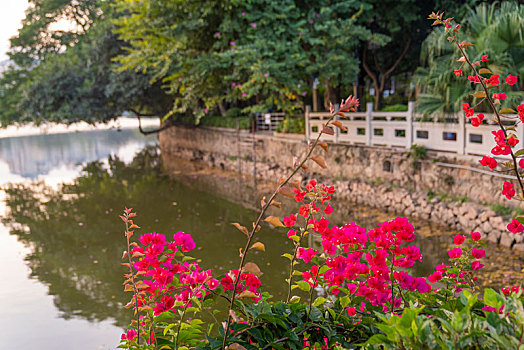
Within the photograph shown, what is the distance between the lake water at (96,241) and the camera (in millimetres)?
6637

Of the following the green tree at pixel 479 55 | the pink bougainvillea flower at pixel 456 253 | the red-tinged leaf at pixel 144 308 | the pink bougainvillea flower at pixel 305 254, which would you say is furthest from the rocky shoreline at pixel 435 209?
the red-tinged leaf at pixel 144 308

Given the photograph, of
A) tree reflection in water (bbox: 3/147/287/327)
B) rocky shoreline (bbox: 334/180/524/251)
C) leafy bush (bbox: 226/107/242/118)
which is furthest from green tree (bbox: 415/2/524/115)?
leafy bush (bbox: 226/107/242/118)

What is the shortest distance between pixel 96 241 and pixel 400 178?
7.50 metres

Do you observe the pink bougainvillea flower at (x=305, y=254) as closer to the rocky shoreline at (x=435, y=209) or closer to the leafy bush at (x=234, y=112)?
the rocky shoreline at (x=435, y=209)

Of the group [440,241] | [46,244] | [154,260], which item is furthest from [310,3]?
[154,260]

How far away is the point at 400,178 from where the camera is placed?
38.9ft

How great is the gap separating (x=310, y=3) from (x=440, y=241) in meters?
8.31

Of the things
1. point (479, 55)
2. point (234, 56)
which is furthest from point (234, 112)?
point (479, 55)

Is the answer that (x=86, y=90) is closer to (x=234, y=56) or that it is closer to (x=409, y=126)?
(x=234, y=56)

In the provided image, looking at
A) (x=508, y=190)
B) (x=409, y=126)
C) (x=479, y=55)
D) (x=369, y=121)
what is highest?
(x=479, y=55)

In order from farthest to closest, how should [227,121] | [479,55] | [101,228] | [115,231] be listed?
[227,121]
[101,228]
[115,231]
[479,55]

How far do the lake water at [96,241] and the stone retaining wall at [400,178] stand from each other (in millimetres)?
577

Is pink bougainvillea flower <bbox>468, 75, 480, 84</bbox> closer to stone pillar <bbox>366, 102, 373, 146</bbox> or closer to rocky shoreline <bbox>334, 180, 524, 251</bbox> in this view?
rocky shoreline <bbox>334, 180, 524, 251</bbox>

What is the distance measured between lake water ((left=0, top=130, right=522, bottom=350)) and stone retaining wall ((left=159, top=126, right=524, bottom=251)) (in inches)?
22.7
